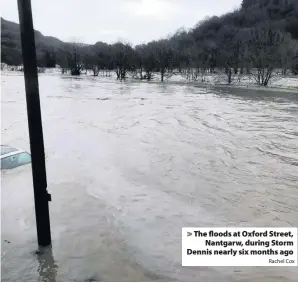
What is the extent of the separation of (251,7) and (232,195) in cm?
12187

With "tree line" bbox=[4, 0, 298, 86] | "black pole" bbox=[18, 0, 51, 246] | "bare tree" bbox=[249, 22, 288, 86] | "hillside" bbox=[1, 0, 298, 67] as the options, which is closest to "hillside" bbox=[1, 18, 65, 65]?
"black pole" bbox=[18, 0, 51, 246]

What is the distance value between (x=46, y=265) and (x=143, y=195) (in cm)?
339

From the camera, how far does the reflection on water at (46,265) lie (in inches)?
200

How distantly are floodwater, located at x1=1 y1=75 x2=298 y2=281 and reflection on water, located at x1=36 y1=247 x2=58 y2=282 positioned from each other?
0.02m

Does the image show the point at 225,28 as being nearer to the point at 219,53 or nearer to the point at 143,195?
the point at 219,53

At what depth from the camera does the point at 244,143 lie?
45.6 feet

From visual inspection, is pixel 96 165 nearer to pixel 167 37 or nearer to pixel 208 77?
pixel 208 77

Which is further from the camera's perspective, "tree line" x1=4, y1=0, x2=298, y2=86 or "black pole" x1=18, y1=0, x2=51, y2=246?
"tree line" x1=4, y1=0, x2=298, y2=86

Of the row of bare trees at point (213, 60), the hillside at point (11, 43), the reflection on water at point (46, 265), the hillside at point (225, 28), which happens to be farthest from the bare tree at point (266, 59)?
the reflection on water at point (46, 265)

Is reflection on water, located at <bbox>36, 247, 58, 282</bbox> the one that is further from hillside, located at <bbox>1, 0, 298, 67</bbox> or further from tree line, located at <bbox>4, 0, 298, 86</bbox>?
hillside, located at <bbox>1, 0, 298, 67</bbox>

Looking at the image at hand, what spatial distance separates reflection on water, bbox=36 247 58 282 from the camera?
200 inches

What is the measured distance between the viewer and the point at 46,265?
17.4ft

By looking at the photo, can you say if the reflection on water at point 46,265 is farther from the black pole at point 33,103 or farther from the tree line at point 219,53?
the tree line at point 219,53

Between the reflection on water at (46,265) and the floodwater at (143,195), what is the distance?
2cm
